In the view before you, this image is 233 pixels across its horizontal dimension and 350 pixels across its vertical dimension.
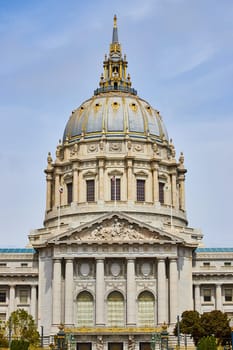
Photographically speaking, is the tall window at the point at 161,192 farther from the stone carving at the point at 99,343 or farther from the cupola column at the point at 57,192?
the stone carving at the point at 99,343

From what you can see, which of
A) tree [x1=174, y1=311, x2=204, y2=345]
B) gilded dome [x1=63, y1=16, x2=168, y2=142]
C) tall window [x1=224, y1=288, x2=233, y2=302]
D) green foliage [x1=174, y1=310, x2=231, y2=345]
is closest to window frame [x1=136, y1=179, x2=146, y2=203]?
gilded dome [x1=63, y1=16, x2=168, y2=142]

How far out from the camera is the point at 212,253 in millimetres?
110125

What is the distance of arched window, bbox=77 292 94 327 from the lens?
99.8m

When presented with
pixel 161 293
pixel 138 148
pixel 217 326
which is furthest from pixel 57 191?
pixel 217 326

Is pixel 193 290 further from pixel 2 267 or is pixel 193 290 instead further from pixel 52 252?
pixel 2 267

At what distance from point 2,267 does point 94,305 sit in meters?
16.2

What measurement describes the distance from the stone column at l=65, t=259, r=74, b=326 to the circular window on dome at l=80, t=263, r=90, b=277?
208 cm

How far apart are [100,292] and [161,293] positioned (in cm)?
830

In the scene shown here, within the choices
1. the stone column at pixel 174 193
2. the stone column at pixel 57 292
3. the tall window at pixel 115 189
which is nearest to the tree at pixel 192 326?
the stone column at pixel 57 292

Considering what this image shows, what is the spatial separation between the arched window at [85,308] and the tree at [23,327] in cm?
902

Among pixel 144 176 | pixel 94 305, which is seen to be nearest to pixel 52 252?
pixel 94 305

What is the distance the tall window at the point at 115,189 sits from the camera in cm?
11725

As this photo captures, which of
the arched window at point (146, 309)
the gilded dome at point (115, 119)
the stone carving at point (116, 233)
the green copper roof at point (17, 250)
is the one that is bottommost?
the arched window at point (146, 309)

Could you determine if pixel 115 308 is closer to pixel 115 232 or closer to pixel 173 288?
pixel 173 288
